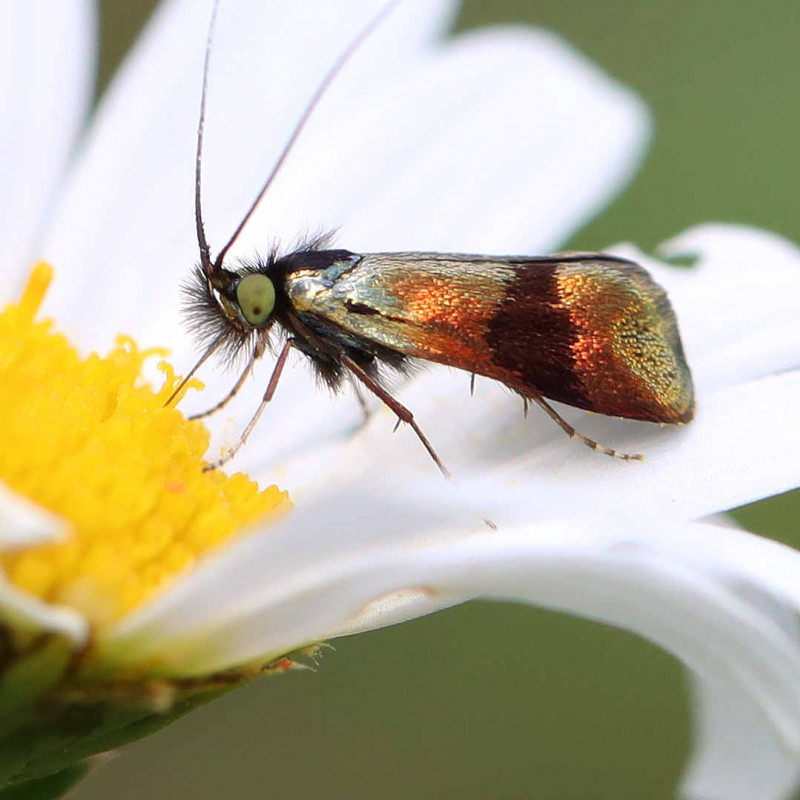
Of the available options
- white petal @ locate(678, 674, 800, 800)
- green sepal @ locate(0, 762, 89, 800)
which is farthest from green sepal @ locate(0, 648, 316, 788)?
white petal @ locate(678, 674, 800, 800)

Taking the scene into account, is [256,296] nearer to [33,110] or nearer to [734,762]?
[33,110]

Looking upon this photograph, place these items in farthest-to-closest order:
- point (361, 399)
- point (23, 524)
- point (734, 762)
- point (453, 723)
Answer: point (453, 723) < point (361, 399) < point (734, 762) < point (23, 524)

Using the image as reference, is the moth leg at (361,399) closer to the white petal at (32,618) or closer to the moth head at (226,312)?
the moth head at (226,312)

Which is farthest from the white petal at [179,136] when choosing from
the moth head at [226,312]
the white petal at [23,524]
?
the white petal at [23,524]

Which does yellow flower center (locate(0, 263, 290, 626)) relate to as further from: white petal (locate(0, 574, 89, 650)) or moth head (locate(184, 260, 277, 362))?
moth head (locate(184, 260, 277, 362))

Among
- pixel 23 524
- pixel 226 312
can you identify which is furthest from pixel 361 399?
pixel 23 524

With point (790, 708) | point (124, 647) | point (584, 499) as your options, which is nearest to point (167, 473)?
point (124, 647)

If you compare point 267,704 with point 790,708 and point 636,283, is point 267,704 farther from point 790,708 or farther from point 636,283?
point 790,708
